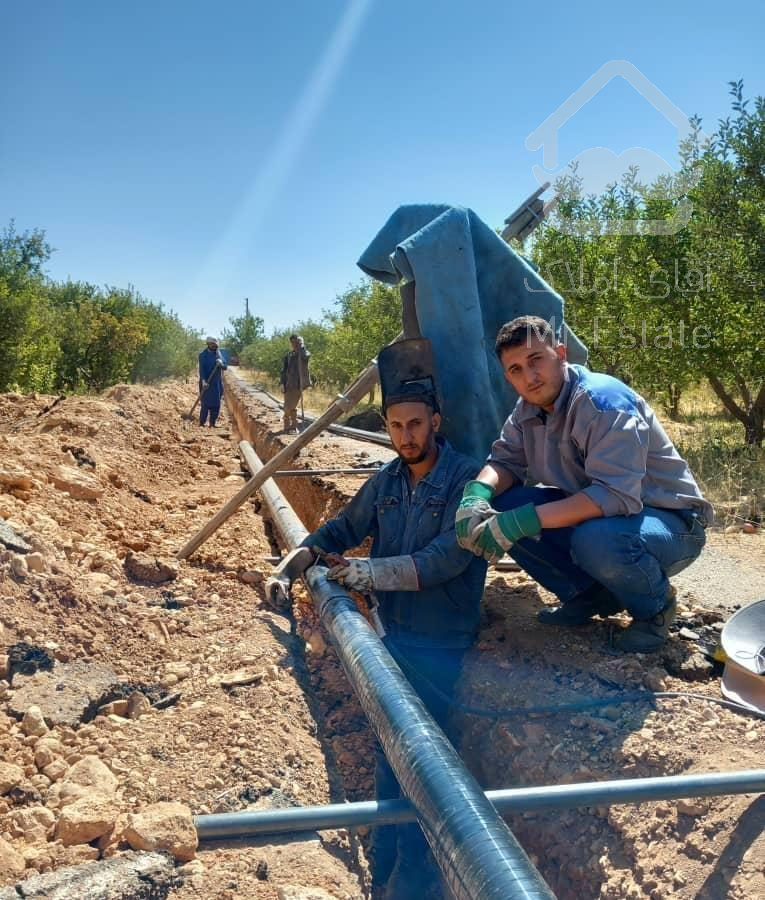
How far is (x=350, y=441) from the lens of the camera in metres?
11.2

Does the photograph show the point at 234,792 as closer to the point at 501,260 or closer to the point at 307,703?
the point at 307,703

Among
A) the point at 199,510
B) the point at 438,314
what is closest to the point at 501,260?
the point at 438,314

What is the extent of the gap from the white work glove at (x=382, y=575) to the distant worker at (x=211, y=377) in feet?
43.0

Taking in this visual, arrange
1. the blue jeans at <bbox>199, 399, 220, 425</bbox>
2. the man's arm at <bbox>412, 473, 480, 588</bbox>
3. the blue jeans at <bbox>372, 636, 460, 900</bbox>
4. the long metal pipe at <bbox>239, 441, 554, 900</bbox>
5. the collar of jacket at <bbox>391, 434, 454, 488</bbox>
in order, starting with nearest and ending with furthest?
the long metal pipe at <bbox>239, 441, 554, 900</bbox>, the blue jeans at <bbox>372, 636, 460, 900</bbox>, the man's arm at <bbox>412, 473, 480, 588</bbox>, the collar of jacket at <bbox>391, 434, 454, 488</bbox>, the blue jeans at <bbox>199, 399, 220, 425</bbox>

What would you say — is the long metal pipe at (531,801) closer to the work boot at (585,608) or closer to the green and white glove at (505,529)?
the green and white glove at (505,529)

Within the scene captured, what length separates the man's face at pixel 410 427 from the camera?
125 inches

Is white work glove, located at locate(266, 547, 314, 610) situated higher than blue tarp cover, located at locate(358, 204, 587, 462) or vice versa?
blue tarp cover, located at locate(358, 204, 587, 462)

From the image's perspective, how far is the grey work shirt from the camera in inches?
110

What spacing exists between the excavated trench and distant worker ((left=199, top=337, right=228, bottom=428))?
1280cm

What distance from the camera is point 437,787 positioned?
1.82 metres

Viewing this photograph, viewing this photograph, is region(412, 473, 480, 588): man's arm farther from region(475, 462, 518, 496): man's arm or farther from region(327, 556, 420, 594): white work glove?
region(475, 462, 518, 496): man's arm

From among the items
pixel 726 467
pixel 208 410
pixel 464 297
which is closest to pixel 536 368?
pixel 464 297


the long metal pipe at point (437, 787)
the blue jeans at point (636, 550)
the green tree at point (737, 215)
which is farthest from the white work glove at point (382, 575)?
the green tree at point (737, 215)

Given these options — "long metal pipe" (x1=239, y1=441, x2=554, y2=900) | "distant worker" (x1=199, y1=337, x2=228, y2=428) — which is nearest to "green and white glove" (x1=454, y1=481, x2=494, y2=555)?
"long metal pipe" (x1=239, y1=441, x2=554, y2=900)
